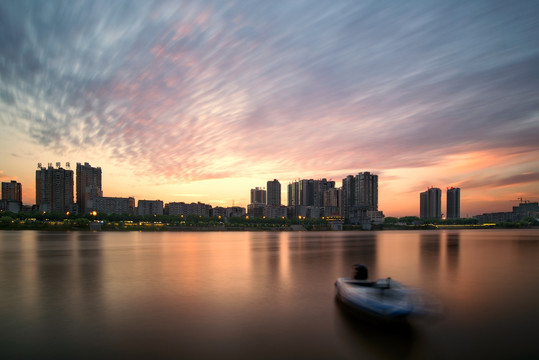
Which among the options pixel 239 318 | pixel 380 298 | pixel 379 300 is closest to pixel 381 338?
pixel 379 300

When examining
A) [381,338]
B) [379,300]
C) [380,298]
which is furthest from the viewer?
[380,298]

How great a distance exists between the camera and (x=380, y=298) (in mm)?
17359

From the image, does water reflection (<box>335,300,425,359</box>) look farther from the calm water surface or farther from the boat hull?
the boat hull

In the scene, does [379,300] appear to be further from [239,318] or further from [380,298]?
[239,318]

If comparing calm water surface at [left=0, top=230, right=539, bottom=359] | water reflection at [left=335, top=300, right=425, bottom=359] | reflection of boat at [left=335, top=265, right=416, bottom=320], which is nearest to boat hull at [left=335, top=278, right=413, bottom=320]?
reflection of boat at [left=335, top=265, right=416, bottom=320]

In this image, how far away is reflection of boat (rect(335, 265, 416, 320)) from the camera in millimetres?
16312

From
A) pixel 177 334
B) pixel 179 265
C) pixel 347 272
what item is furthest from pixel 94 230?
pixel 177 334

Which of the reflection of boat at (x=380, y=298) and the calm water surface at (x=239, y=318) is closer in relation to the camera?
the calm water surface at (x=239, y=318)

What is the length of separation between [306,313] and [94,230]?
164m

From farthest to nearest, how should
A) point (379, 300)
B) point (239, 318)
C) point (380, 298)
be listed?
point (239, 318) → point (380, 298) → point (379, 300)

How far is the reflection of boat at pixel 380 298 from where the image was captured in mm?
16312

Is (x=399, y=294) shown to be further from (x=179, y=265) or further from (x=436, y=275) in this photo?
(x=179, y=265)

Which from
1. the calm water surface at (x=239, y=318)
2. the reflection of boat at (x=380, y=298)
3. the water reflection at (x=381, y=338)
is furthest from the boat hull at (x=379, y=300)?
the calm water surface at (x=239, y=318)

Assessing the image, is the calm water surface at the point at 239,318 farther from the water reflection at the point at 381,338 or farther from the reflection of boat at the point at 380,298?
the reflection of boat at the point at 380,298
